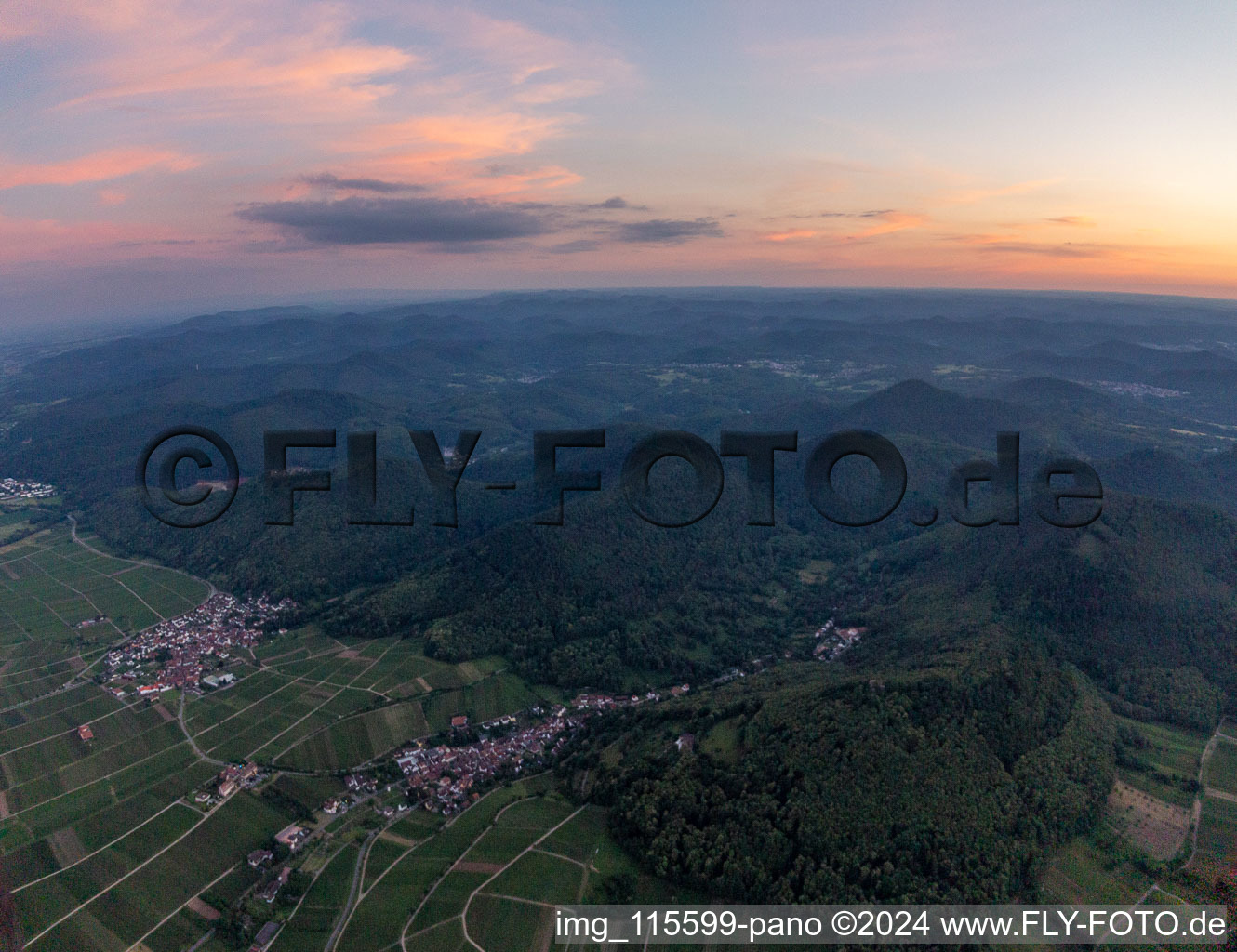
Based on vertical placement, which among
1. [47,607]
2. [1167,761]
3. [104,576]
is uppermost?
[104,576]

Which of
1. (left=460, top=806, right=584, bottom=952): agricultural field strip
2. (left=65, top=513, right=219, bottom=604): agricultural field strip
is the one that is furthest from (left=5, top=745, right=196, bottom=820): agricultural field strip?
(left=460, top=806, right=584, bottom=952): agricultural field strip

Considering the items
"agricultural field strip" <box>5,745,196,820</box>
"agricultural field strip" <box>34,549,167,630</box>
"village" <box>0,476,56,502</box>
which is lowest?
"agricultural field strip" <box>5,745,196,820</box>

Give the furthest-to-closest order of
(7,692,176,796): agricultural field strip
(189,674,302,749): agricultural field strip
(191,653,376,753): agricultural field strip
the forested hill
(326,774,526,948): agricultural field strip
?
(189,674,302,749): agricultural field strip
(191,653,376,753): agricultural field strip
(7,692,176,796): agricultural field strip
(326,774,526,948): agricultural field strip
the forested hill

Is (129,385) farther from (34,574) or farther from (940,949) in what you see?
(940,949)

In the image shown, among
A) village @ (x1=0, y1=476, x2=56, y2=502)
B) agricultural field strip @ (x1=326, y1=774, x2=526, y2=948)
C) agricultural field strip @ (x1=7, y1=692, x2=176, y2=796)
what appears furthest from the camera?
village @ (x1=0, y1=476, x2=56, y2=502)

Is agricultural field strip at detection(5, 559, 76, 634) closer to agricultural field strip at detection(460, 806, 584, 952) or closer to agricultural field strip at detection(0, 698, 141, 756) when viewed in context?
agricultural field strip at detection(0, 698, 141, 756)

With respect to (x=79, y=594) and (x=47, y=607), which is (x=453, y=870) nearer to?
(x=47, y=607)

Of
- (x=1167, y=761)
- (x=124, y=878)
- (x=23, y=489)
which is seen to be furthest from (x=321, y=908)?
(x=23, y=489)

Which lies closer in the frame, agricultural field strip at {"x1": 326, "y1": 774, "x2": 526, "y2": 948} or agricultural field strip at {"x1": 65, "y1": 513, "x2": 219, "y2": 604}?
agricultural field strip at {"x1": 326, "y1": 774, "x2": 526, "y2": 948}

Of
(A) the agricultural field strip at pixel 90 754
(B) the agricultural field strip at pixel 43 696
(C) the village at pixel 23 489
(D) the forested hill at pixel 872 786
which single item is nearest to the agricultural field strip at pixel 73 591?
(B) the agricultural field strip at pixel 43 696
